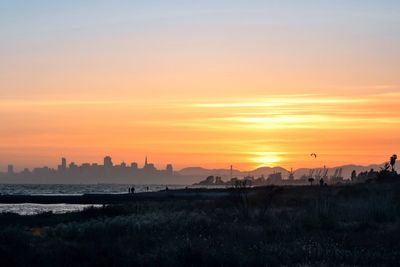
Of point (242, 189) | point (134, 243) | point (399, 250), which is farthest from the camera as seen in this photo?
point (242, 189)

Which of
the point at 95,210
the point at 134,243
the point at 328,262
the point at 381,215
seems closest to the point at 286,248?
the point at 328,262

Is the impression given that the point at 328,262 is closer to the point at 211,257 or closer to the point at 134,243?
the point at 211,257

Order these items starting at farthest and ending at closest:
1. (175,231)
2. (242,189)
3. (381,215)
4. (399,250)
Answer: (242,189), (381,215), (175,231), (399,250)

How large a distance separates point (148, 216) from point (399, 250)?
1283cm

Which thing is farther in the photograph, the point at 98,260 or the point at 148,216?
the point at 148,216

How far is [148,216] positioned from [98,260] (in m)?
12.5

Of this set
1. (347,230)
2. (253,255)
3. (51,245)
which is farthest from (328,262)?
(347,230)

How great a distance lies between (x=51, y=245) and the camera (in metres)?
20.5

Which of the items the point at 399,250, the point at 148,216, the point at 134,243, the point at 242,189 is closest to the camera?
the point at 399,250

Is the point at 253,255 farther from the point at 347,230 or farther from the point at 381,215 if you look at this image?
the point at 381,215

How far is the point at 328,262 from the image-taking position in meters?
17.2

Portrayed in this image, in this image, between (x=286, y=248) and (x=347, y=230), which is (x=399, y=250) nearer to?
(x=286, y=248)

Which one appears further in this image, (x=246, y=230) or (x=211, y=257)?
(x=246, y=230)

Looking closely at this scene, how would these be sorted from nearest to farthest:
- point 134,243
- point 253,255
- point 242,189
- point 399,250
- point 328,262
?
point 328,262 < point 253,255 < point 399,250 < point 134,243 < point 242,189
